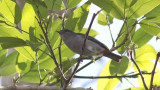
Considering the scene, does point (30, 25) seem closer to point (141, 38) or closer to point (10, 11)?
point (10, 11)

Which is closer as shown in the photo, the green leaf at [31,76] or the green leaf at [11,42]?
the green leaf at [11,42]

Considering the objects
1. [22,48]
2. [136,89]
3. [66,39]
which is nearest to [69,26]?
[66,39]

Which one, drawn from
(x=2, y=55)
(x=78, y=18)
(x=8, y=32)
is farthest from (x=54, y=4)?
(x=2, y=55)

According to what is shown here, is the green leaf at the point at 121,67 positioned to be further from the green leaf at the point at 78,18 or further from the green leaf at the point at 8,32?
the green leaf at the point at 8,32

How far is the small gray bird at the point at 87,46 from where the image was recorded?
141cm

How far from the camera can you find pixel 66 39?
1.44 meters

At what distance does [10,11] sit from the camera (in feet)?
4.05

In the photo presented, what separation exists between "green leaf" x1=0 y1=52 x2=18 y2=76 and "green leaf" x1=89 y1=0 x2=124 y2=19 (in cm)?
73

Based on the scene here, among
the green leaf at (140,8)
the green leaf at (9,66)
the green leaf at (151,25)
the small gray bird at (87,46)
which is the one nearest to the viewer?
the green leaf at (140,8)

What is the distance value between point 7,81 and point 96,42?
31.1 inches

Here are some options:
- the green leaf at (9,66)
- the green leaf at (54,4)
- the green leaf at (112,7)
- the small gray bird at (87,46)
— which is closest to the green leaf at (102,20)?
the small gray bird at (87,46)

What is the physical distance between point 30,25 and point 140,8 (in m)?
0.58

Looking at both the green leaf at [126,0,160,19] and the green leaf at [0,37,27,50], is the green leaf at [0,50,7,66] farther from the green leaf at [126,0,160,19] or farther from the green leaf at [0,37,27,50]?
the green leaf at [126,0,160,19]

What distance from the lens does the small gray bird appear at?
4.64 feet
